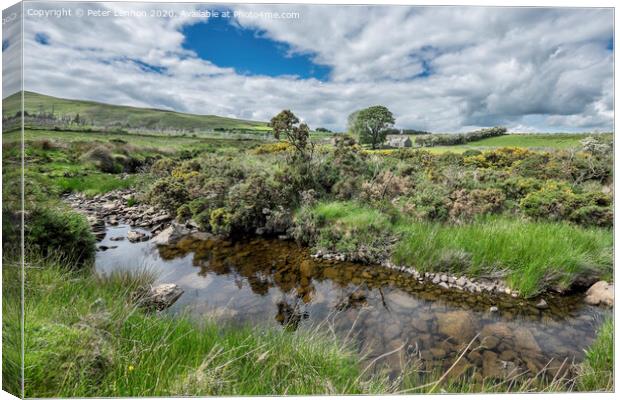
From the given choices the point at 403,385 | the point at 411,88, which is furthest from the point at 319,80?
the point at 403,385

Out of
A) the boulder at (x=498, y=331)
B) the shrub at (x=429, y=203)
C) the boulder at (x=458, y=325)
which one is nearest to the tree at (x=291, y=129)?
the shrub at (x=429, y=203)

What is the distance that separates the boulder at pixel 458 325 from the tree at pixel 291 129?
2396mm

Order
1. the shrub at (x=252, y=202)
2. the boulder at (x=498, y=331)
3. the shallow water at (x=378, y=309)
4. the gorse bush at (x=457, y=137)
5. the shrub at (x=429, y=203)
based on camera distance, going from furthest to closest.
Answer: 1. the shrub at (x=429, y=203)
2. the shrub at (x=252, y=202)
3. the gorse bush at (x=457, y=137)
4. the boulder at (x=498, y=331)
5. the shallow water at (x=378, y=309)

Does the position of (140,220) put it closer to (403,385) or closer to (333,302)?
(333,302)

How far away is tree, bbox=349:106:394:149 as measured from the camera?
3.28 meters

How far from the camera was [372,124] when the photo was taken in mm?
3416

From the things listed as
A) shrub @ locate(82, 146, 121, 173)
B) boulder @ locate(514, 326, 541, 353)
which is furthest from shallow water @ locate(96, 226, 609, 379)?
shrub @ locate(82, 146, 121, 173)

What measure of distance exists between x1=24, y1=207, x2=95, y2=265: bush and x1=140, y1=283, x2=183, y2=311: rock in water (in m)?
0.73

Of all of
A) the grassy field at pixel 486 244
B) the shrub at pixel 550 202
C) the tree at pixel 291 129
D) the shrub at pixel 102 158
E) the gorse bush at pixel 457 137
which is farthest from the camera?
the shrub at pixel 550 202

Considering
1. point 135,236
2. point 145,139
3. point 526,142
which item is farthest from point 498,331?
point 145,139

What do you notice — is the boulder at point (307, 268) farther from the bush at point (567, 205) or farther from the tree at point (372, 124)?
the bush at point (567, 205)

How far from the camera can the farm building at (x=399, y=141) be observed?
11.5 ft

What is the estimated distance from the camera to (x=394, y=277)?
371 cm

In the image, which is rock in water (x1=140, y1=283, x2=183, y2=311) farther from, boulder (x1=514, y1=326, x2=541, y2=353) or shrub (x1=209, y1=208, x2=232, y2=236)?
boulder (x1=514, y1=326, x2=541, y2=353)
